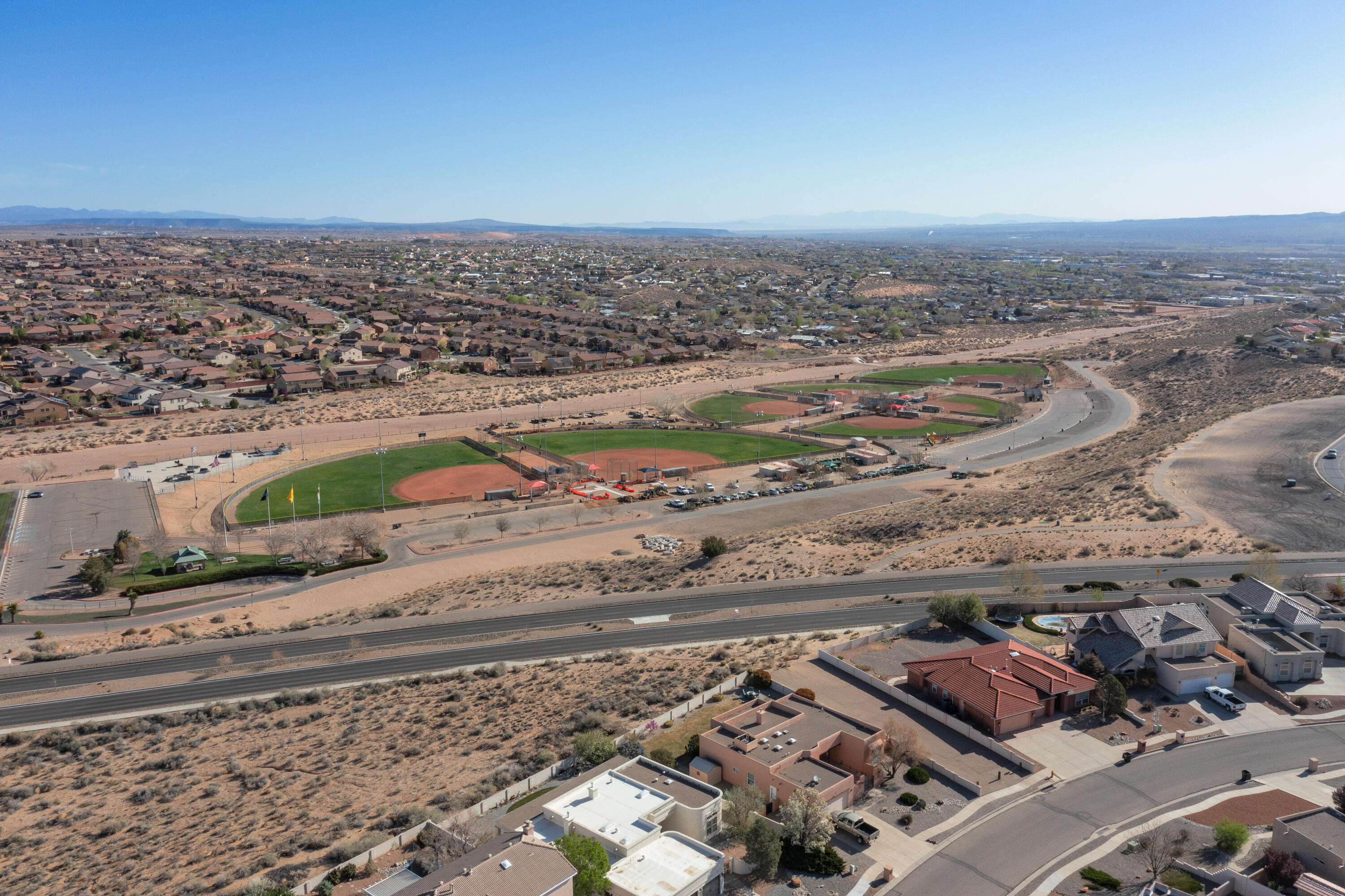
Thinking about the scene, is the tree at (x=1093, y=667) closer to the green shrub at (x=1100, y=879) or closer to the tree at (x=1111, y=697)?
Result: the tree at (x=1111, y=697)

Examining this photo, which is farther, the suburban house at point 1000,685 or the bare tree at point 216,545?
the bare tree at point 216,545

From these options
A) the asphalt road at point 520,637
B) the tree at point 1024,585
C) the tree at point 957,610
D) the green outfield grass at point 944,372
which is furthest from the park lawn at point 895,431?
the tree at point 957,610

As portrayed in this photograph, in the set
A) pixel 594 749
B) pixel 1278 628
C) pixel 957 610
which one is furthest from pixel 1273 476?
pixel 594 749

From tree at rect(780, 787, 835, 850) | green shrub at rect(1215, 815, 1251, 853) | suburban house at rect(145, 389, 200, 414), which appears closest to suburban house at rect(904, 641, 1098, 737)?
green shrub at rect(1215, 815, 1251, 853)

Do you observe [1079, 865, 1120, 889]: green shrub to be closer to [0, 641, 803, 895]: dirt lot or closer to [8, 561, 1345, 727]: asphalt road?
[0, 641, 803, 895]: dirt lot

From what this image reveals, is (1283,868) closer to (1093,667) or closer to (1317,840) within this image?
(1317,840)

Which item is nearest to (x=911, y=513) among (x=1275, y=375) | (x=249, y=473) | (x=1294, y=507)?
(x=1294, y=507)
